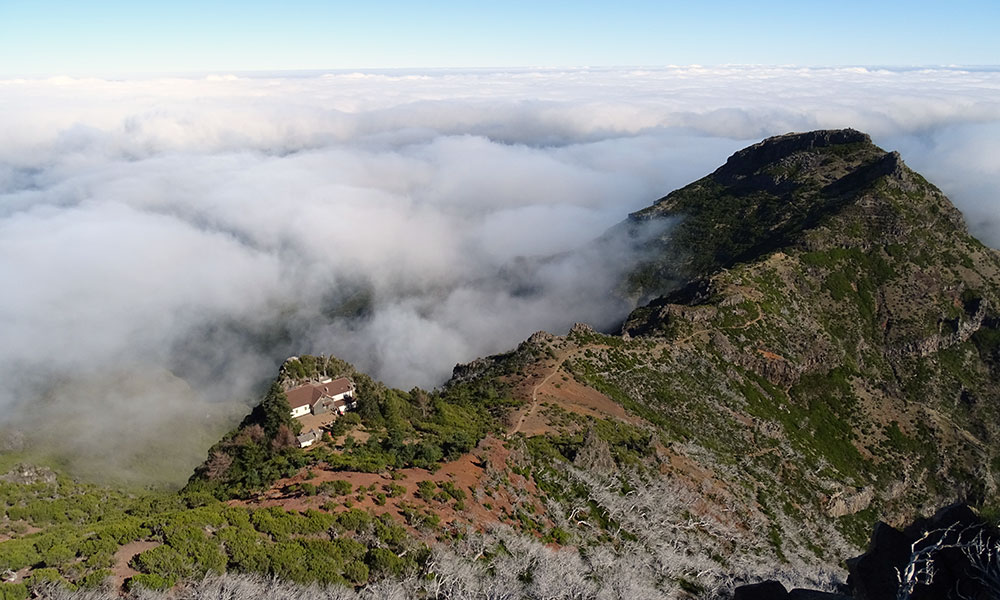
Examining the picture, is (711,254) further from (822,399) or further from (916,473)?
(916,473)

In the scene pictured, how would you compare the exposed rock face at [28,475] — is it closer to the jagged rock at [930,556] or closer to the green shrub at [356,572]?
the green shrub at [356,572]

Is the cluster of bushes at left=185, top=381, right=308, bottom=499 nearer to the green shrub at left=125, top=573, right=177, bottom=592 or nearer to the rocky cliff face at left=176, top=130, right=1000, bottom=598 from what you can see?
the rocky cliff face at left=176, top=130, right=1000, bottom=598

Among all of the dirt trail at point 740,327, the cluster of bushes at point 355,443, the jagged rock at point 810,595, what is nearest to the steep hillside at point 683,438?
the cluster of bushes at point 355,443

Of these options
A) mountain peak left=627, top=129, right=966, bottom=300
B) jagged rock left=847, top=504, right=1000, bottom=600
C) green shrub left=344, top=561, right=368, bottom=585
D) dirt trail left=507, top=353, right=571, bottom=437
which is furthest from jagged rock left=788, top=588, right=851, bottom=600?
mountain peak left=627, top=129, right=966, bottom=300

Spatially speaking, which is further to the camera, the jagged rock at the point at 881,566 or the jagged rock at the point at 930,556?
the jagged rock at the point at 881,566

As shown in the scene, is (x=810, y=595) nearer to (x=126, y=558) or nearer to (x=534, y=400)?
(x=126, y=558)

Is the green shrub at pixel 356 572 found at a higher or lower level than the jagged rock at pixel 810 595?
lower

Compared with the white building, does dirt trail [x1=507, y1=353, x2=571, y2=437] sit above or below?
below

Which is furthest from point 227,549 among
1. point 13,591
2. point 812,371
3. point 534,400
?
point 812,371

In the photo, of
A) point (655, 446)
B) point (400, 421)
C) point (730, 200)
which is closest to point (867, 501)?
point (655, 446)
